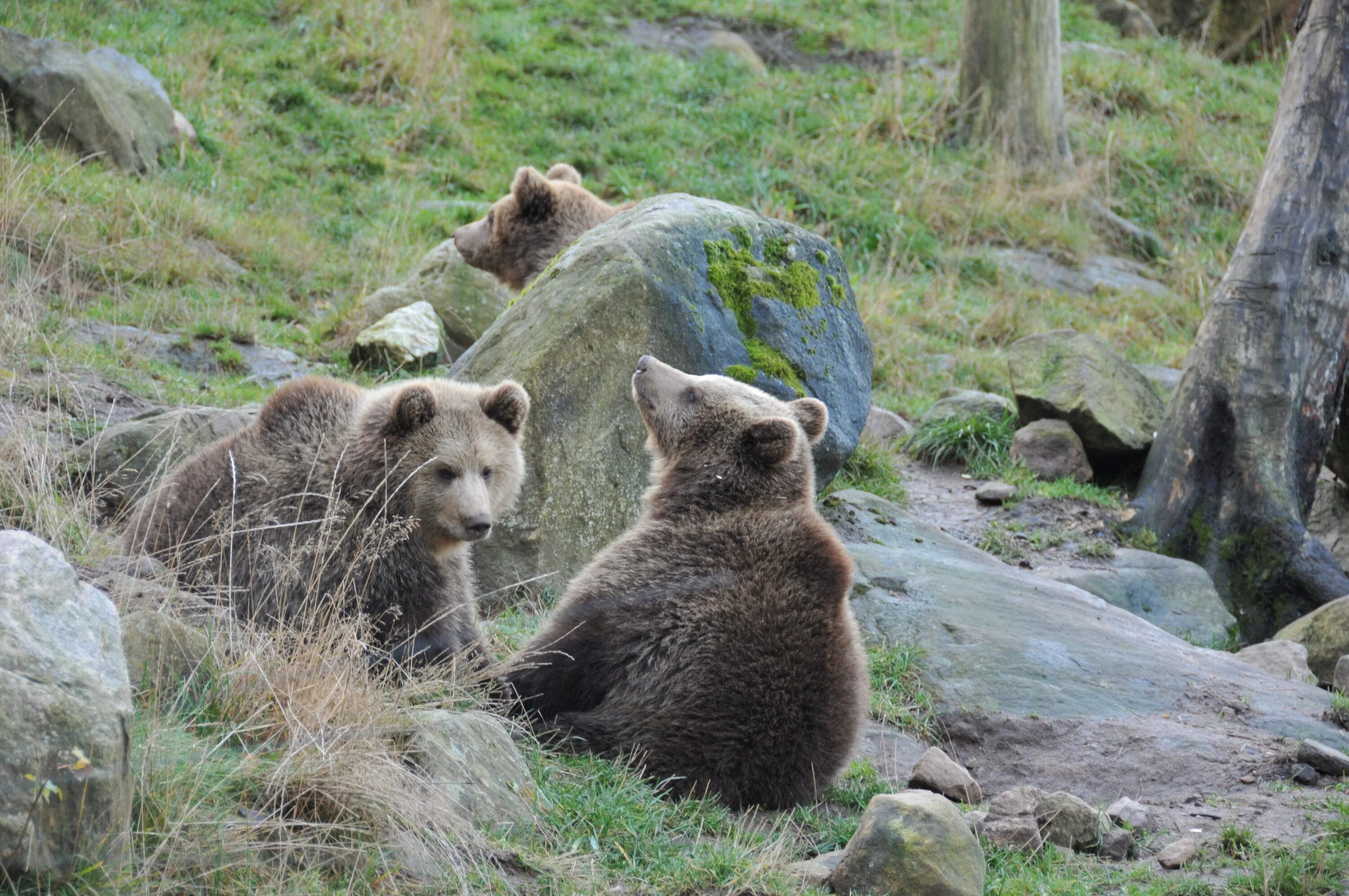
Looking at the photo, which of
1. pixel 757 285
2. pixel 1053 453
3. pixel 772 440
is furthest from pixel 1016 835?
pixel 1053 453

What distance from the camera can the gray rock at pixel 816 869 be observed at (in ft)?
13.4

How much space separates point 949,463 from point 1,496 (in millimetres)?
7211

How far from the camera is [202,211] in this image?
35.6 feet

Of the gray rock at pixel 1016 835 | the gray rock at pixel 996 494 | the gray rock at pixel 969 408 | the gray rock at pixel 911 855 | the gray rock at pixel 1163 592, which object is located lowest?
the gray rock at pixel 1163 592

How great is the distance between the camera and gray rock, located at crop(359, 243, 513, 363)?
1027 centimetres

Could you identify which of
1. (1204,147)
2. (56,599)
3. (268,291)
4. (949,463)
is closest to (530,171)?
(268,291)

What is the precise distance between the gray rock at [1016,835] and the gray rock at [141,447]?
14.2 feet

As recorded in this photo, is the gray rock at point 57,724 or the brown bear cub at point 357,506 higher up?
the gray rock at point 57,724

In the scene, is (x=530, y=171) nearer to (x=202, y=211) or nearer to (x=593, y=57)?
(x=202, y=211)

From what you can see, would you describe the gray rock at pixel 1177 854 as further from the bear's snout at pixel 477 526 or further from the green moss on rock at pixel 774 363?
the green moss on rock at pixel 774 363

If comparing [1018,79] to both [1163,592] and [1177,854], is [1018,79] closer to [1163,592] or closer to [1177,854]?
[1163,592]

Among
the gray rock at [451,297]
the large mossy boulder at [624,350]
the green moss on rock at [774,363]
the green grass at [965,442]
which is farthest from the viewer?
the gray rock at [451,297]

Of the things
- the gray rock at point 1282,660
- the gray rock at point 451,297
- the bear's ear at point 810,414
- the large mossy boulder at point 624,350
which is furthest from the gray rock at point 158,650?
the gray rock at point 451,297

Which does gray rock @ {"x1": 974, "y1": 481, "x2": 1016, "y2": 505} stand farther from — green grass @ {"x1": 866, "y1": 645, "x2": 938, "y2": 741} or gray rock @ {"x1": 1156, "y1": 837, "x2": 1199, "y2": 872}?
gray rock @ {"x1": 1156, "y1": 837, "x2": 1199, "y2": 872}
